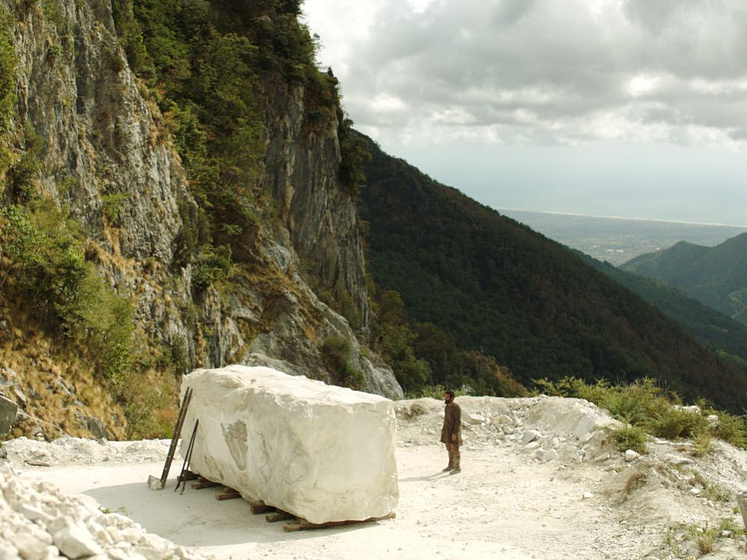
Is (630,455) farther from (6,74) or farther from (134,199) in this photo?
(134,199)

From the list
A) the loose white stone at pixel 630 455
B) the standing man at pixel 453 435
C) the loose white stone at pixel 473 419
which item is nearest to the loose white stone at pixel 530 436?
the loose white stone at pixel 473 419

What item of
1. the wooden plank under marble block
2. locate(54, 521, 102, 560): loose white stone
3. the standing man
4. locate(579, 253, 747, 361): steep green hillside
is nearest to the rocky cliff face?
the wooden plank under marble block

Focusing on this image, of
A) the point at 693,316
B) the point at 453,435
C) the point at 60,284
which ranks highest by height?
the point at 60,284

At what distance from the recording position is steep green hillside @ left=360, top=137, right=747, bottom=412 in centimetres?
6306

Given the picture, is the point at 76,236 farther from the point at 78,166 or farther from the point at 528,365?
the point at 528,365

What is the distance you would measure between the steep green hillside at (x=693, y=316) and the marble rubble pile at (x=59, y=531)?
358ft

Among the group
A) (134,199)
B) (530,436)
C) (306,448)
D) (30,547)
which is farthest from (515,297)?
(30,547)

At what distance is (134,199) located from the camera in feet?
57.8

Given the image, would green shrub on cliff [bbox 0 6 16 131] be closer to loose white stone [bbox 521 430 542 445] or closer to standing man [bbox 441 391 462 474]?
standing man [bbox 441 391 462 474]

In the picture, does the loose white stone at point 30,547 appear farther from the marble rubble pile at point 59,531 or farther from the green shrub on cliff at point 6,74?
the green shrub on cliff at point 6,74

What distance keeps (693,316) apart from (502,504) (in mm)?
127149

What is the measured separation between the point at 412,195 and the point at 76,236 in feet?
225

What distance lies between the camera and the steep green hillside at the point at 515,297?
2483 inches

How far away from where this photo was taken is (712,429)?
12.5 m
